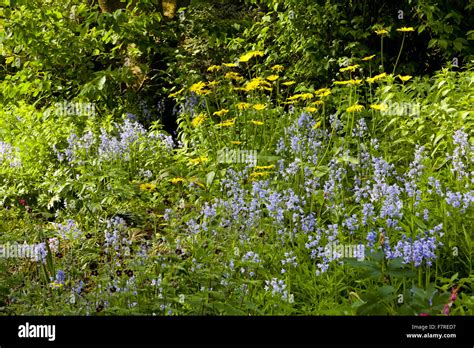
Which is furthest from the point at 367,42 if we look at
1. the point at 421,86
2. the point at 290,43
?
the point at 421,86

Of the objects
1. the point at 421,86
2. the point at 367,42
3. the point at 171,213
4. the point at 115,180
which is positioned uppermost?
the point at 367,42

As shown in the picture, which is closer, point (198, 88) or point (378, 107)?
point (378, 107)

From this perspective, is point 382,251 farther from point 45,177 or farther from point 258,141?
point 45,177

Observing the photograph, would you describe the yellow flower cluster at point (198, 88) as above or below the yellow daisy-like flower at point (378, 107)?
above

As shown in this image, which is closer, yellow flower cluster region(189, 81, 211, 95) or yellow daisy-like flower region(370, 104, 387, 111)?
yellow daisy-like flower region(370, 104, 387, 111)

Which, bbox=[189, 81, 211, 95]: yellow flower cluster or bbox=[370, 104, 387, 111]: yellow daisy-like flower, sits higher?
bbox=[189, 81, 211, 95]: yellow flower cluster

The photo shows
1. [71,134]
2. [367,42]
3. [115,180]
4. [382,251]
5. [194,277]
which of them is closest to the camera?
[382,251]

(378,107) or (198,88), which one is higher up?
(198,88)

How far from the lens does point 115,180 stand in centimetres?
603

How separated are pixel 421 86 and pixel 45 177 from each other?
342 centimetres

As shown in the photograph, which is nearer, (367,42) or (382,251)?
(382,251)

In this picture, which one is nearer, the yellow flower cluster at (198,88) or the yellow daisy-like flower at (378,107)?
the yellow daisy-like flower at (378,107)
